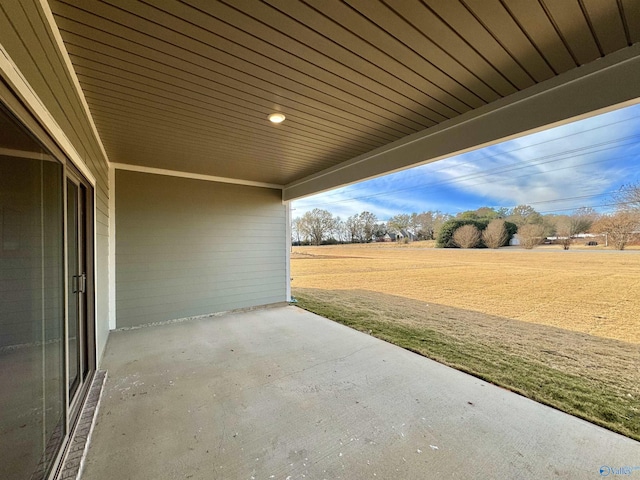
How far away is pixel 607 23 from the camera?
1403 mm

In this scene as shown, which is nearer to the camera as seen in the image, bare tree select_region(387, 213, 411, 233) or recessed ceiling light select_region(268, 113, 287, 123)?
recessed ceiling light select_region(268, 113, 287, 123)

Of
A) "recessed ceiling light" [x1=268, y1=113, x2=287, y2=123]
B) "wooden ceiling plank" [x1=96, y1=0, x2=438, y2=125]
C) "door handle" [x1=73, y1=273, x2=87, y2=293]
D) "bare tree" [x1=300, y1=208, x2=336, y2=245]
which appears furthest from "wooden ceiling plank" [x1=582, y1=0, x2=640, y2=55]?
"bare tree" [x1=300, y1=208, x2=336, y2=245]

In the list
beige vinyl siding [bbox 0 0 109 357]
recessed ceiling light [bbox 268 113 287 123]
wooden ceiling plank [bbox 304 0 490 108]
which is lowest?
beige vinyl siding [bbox 0 0 109 357]

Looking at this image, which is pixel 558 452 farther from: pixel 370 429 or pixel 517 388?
pixel 370 429

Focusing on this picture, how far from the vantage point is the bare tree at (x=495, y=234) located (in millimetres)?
6617

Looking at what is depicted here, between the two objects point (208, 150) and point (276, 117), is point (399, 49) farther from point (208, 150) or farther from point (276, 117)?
point (208, 150)

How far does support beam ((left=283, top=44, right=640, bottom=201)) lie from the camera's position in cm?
165

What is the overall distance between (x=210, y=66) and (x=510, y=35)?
1882mm

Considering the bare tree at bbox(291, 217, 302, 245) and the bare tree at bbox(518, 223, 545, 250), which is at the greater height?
the bare tree at bbox(291, 217, 302, 245)

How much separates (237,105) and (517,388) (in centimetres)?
364

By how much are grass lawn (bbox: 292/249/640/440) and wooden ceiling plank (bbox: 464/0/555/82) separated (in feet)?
8.59

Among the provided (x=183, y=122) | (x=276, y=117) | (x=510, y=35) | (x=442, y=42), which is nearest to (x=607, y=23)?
(x=510, y=35)

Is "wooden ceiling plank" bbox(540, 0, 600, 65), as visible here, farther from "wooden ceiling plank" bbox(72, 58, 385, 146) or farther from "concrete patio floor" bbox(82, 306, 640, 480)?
"concrete patio floor" bbox(82, 306, 640, 480)

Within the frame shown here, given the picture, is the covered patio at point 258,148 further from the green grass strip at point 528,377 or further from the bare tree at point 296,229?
the bare tree at point 296,229
